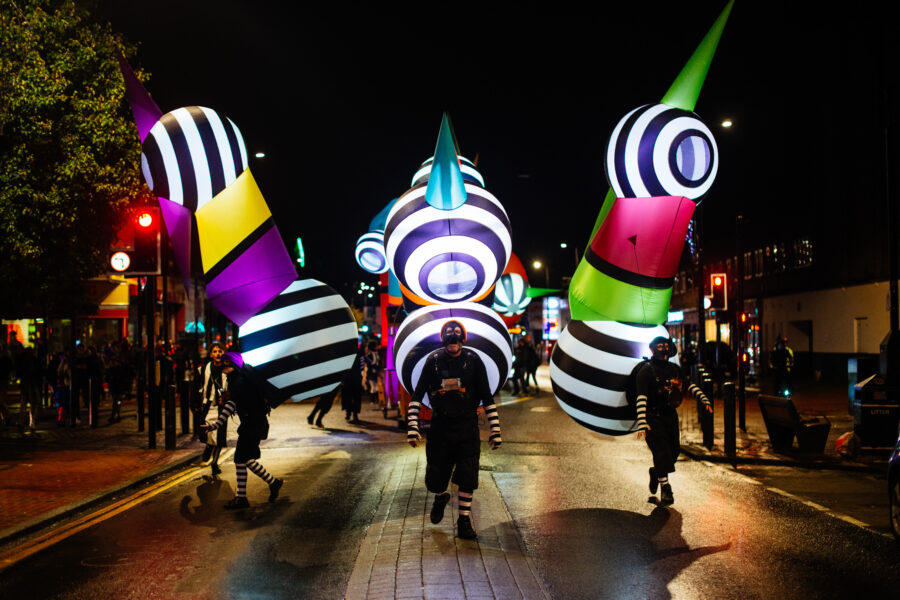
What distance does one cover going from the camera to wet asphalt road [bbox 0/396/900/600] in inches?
249

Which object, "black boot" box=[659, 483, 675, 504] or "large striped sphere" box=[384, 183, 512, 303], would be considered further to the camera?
"large striped sphere" box=[384, 183, 512, 303]

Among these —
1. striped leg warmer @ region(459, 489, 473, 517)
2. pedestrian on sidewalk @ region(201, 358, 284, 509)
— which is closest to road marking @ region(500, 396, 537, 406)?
pedestrian on sidewalk @ region(201, 358, 284, 509)

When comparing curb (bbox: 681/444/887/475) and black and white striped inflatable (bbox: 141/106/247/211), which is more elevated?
black and white striped inflatable (bbox: 141/106/247/211)

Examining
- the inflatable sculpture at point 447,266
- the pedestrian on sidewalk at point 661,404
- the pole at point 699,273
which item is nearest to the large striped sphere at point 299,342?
the inflatable sculpture at point 447,266

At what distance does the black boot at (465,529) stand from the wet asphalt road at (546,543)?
1.64ft

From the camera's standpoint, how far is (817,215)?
37938 millimetres

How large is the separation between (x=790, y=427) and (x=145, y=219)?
36.4 ft

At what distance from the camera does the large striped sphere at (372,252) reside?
1426 centimetres

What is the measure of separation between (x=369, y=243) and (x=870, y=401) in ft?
26.6

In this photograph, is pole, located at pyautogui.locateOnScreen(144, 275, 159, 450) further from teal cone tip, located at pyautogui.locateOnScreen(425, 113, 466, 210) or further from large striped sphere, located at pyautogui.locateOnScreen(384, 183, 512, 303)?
teal cone tip, located at pyautogui.locateOnScreen(425, 113, 466, 210)

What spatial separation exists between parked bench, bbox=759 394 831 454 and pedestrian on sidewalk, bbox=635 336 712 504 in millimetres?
5015

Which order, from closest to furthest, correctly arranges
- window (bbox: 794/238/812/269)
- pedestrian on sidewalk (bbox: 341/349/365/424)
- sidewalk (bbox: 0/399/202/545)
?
1. sidewalk (bbox: 0/399/202/545)
2. pedestrian on sidewalk (bbox: 341/349/365/424)
3. window (bbox: 794/238/812/269)

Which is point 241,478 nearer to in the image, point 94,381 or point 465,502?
point 465,502

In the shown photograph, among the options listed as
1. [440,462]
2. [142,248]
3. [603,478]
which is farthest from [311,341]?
[142,248]
